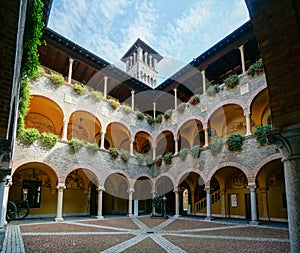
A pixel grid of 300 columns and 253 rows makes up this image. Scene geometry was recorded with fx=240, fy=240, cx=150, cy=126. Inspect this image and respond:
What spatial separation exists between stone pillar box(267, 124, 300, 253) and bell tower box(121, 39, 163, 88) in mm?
35720

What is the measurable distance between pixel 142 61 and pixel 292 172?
3821cm

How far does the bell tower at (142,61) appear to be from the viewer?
38.9 m

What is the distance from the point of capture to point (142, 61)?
39.6 meters

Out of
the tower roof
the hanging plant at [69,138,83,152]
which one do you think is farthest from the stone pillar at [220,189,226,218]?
the tower roof

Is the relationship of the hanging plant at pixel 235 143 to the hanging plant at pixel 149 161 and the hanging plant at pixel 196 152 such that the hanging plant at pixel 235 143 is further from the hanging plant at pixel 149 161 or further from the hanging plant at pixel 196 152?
the hanging plant at pixel 149 161

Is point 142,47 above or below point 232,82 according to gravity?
above

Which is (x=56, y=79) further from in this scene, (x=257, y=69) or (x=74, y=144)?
(x=257, y=69)

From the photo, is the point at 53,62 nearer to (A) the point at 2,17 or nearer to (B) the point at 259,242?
(A) the point at 2,17

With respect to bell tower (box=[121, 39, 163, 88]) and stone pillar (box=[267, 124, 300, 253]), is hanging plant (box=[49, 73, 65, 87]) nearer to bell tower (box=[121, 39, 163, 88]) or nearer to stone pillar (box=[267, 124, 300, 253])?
stone pillar (box=[267, 124, 300, 253])

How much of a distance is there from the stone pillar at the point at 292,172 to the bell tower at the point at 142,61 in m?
35.7

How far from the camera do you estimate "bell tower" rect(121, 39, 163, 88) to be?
128ft

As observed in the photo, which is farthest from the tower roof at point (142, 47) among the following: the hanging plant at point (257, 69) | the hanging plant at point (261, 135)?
the hanging plant at point (261, 135)

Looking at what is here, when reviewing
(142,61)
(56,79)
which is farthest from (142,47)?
(56,79)

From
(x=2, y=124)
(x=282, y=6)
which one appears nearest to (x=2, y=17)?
(x=2, y=124)
